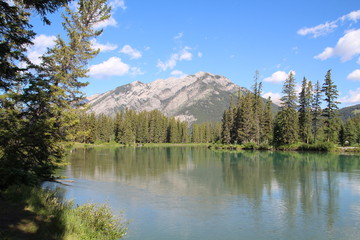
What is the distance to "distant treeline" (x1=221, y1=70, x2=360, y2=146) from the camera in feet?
233

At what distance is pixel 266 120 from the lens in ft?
297

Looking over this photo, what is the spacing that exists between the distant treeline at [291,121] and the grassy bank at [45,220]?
2592 inches

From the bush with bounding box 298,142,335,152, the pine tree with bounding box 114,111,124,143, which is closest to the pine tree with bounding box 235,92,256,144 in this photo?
the bush with bounding box 298,142,335,152

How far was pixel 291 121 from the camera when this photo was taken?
236ft

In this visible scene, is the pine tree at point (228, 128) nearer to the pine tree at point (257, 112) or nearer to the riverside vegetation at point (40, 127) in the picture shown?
the pine tree at point (257, 112)

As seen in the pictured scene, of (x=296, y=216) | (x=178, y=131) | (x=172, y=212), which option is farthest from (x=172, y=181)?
(x=178, y=131)

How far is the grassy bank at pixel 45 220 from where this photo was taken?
9511 millimetres

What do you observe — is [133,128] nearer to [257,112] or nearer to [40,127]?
[257,112]

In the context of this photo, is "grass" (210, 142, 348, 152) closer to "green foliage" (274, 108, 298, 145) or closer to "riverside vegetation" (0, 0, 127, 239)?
"green foliage" (274, 108, 298, 145)

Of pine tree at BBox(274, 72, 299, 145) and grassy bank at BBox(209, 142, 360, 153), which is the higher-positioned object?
pine tree at BBox(274, 72, 299, 145)

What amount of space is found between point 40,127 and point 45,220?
25.3ft

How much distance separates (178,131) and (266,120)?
2883 inches

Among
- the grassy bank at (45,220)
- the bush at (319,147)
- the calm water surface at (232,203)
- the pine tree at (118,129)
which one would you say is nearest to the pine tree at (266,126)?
the bush at (319,147)

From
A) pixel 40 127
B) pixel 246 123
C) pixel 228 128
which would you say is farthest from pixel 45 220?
pixel 228 128
